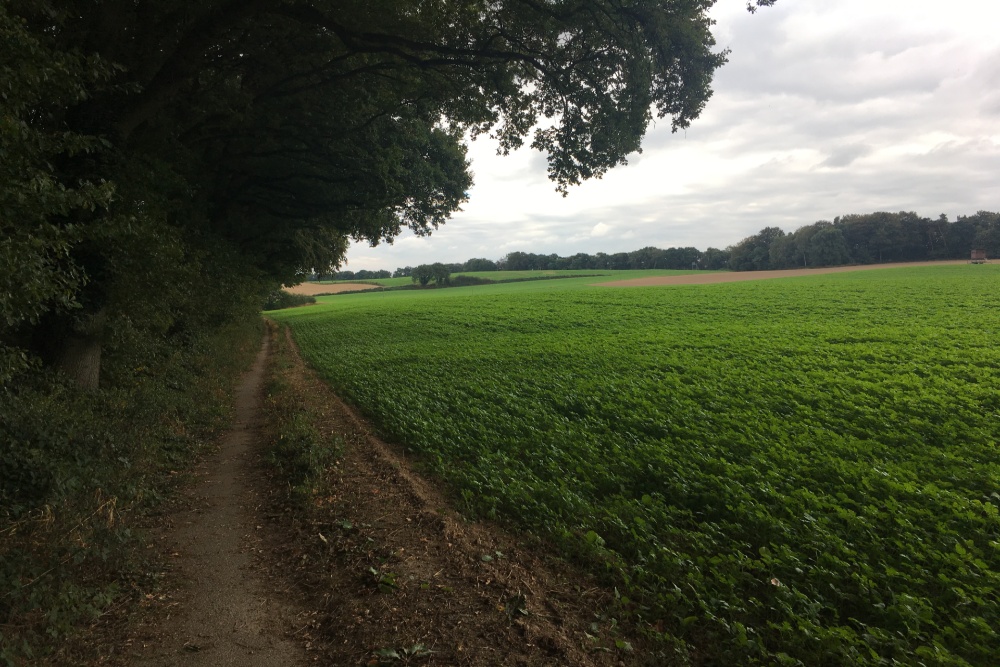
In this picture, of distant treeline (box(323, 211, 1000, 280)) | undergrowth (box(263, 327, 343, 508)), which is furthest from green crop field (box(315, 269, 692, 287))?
undergrowth (box(263, 327, 343, 508))

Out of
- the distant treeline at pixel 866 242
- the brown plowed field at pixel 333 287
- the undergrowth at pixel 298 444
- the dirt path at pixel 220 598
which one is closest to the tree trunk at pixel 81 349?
the undergrowth at pixel 298 444

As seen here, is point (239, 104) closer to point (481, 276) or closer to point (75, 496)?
point (75, 496)

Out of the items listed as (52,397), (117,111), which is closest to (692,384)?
(52,397)

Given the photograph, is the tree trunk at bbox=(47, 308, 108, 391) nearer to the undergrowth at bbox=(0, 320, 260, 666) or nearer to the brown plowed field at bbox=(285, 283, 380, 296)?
the undergrowth at bbox=(0, 320, 260, 666)

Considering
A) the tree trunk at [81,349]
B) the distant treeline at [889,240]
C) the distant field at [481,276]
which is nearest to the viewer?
the tree trunk at [81,349]

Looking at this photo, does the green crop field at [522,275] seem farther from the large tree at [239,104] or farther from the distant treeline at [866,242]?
the large tree at [239,104]

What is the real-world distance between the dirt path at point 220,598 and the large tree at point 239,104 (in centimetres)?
329

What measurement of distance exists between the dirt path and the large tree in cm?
329

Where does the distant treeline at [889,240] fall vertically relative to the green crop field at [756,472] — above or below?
above

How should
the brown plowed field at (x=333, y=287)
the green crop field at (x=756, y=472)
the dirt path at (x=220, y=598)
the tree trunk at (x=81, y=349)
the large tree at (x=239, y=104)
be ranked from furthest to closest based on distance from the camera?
1. the brown plowed field at (x=333, y=287)
2. the tree trunk at (x=81, y=349)
3. the large tree at (x=239, y=104)
4. the green crop field at (x=756, y=472)
5. the dirt path at (x=220, y=598)

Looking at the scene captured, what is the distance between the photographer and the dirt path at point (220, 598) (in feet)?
14.0

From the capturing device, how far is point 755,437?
345 inches

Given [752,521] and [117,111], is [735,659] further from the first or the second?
[117,111]

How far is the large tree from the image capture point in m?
6.76
